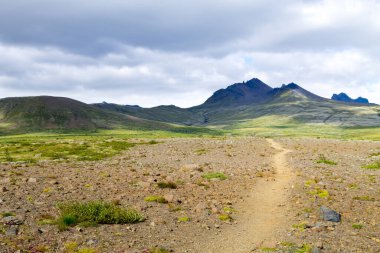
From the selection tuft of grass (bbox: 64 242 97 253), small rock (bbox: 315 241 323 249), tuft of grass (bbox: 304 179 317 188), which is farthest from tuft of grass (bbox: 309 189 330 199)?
tuft of grass (bbox: 64 242 97 253)

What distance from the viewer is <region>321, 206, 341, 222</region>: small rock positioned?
21.3 metres

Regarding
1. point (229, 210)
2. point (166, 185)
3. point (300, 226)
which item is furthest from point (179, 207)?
point (300, 226)

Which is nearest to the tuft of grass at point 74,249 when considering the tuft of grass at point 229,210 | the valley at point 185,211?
the valley at point 185,211

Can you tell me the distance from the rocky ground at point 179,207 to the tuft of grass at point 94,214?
1.86ft

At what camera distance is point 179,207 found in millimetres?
23422

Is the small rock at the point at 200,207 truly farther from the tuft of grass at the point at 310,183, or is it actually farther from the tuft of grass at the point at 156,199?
the tuft of grass at the point at 310,183

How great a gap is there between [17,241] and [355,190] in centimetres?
2388

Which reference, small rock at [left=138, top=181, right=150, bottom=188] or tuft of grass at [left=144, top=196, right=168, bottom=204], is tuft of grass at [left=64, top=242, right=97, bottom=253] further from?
small rock at [left=138, top=181, right=150, bottom=188]

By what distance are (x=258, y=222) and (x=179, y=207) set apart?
5163 millimetres

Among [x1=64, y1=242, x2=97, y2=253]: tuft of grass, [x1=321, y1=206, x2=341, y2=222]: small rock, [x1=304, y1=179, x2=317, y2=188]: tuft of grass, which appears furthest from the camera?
[x1=304, y1=179, x2=317, y2=188]: tuft of grass

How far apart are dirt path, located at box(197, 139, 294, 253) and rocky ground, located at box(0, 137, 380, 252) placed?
0.35m

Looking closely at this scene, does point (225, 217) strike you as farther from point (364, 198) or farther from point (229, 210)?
point (364, 198)

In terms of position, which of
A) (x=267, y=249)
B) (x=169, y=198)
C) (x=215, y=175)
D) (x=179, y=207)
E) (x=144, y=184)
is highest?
(x=215, y=175)

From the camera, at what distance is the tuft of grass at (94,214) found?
19141 millimetres
